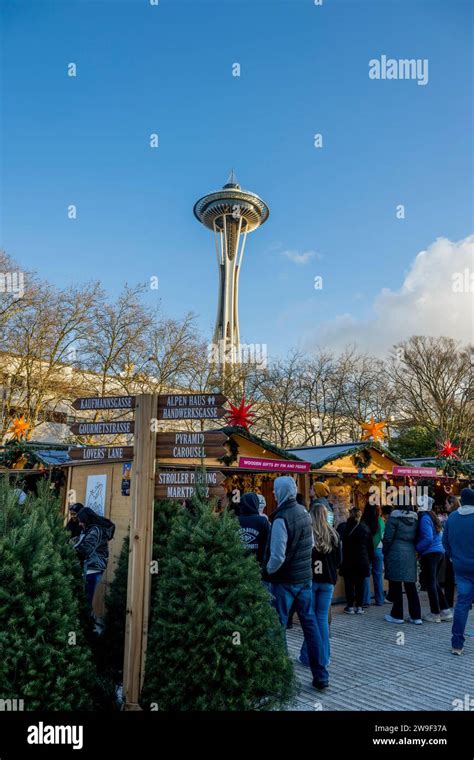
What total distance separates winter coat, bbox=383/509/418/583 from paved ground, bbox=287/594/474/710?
73cm

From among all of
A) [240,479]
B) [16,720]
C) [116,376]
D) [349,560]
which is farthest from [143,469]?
[116,376]

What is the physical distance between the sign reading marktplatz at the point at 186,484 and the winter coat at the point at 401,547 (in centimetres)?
475

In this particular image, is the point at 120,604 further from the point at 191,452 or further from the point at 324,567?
the point at 324,567

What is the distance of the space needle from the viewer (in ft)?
221

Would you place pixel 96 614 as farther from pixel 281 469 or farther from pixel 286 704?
pixel 286 704

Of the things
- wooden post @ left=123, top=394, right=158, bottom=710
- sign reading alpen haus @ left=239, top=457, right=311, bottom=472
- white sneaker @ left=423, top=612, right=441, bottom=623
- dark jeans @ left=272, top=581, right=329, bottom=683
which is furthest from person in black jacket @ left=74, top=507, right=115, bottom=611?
white sneaker @ left=423, top=612, right=441, bottom=623

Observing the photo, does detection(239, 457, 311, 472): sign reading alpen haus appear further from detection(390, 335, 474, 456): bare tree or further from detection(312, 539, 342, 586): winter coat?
detection(390, 335, 474, 456): bare tree

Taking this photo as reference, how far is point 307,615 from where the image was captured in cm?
512

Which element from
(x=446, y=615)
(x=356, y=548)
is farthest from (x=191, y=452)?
(x=446, y=615)

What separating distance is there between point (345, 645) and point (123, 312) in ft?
70.5

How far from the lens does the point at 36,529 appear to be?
3826mm

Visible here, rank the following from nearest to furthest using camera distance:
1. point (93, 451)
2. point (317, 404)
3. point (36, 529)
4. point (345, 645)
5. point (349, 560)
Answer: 1. point (36, 529)
2. point (93, 451)
3. point (345, 645)
4. point (349, 560)
5. point (317, 404)

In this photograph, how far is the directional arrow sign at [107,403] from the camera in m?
4.64

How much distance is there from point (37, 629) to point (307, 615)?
2.63 m
